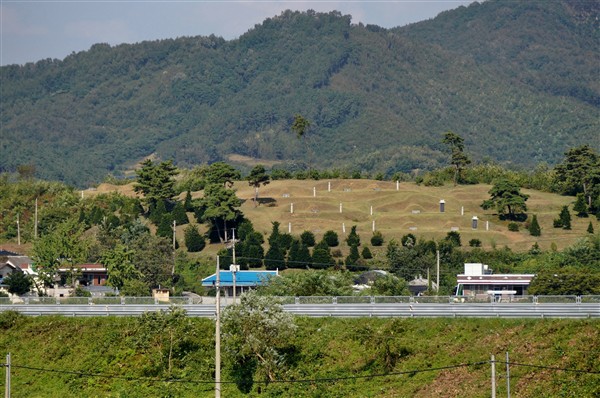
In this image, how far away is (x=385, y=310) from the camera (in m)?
59.6

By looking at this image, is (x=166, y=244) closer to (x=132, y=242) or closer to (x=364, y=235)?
(x=132, y=242)

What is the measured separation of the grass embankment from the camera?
49.7 m

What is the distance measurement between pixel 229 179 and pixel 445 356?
71667 millimetres

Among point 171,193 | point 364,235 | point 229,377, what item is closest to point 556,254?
point 364,235

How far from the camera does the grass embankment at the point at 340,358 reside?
4969cm

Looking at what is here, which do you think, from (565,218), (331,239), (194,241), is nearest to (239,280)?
(331,239)

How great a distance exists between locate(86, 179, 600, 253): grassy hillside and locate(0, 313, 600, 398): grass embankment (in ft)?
164

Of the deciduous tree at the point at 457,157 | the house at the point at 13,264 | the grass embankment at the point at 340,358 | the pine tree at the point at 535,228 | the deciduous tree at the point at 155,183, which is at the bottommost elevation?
the grass embankment at the point at 340,358

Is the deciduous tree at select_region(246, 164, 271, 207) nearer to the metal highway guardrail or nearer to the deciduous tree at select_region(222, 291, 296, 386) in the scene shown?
the metal highway guardrail

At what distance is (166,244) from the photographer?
102375 millimetres

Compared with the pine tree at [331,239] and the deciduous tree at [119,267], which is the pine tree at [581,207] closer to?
the pine tree at [331,239]

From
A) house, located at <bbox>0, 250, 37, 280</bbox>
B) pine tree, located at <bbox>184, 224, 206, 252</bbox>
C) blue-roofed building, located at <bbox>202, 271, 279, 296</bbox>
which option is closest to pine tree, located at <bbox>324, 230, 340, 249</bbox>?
pine tree, located at <bbox>184, 224, 206, 252</bbox>

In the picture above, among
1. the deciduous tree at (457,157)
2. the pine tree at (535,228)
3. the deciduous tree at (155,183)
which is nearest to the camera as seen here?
the pine tree at (535,228)

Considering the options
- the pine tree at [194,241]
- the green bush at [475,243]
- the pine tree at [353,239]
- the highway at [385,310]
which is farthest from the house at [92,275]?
the highway at [385,310]
